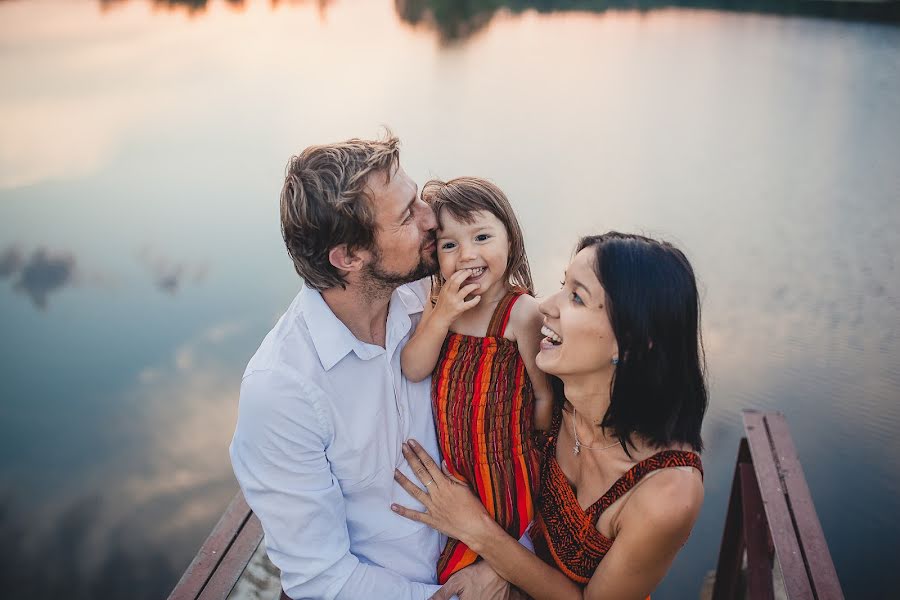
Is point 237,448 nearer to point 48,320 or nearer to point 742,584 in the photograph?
point 742,584

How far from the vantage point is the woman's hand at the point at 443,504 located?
1.98m

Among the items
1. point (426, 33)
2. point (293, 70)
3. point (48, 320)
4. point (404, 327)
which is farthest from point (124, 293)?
point (426, 33)

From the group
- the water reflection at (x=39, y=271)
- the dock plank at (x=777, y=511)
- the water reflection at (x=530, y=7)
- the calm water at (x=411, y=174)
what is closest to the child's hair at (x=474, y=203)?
the dock plank at (x=777, y=511)

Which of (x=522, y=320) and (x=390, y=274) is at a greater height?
(x=390, y=274)

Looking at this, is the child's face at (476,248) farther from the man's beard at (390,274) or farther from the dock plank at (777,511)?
the dock plank at (777,511)

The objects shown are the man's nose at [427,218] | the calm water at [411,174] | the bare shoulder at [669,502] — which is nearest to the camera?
the bare shoulder at [669,502]

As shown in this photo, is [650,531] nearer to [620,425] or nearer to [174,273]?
[620,425]

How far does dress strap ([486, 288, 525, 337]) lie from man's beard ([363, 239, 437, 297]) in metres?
0.23

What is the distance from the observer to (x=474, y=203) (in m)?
2.05

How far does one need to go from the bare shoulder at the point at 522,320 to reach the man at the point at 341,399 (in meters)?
0.29

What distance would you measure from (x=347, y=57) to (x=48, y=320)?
228 inches

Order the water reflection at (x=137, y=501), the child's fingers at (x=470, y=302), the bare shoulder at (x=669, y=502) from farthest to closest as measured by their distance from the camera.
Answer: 1. the water reflection at (x=137, y=501)
2. the child's fingers at (x=470, y=302)
3. the bare shoulder at (x=669, y=502)

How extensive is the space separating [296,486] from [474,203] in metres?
0.94

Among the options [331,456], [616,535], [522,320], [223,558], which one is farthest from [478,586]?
[223,558]
